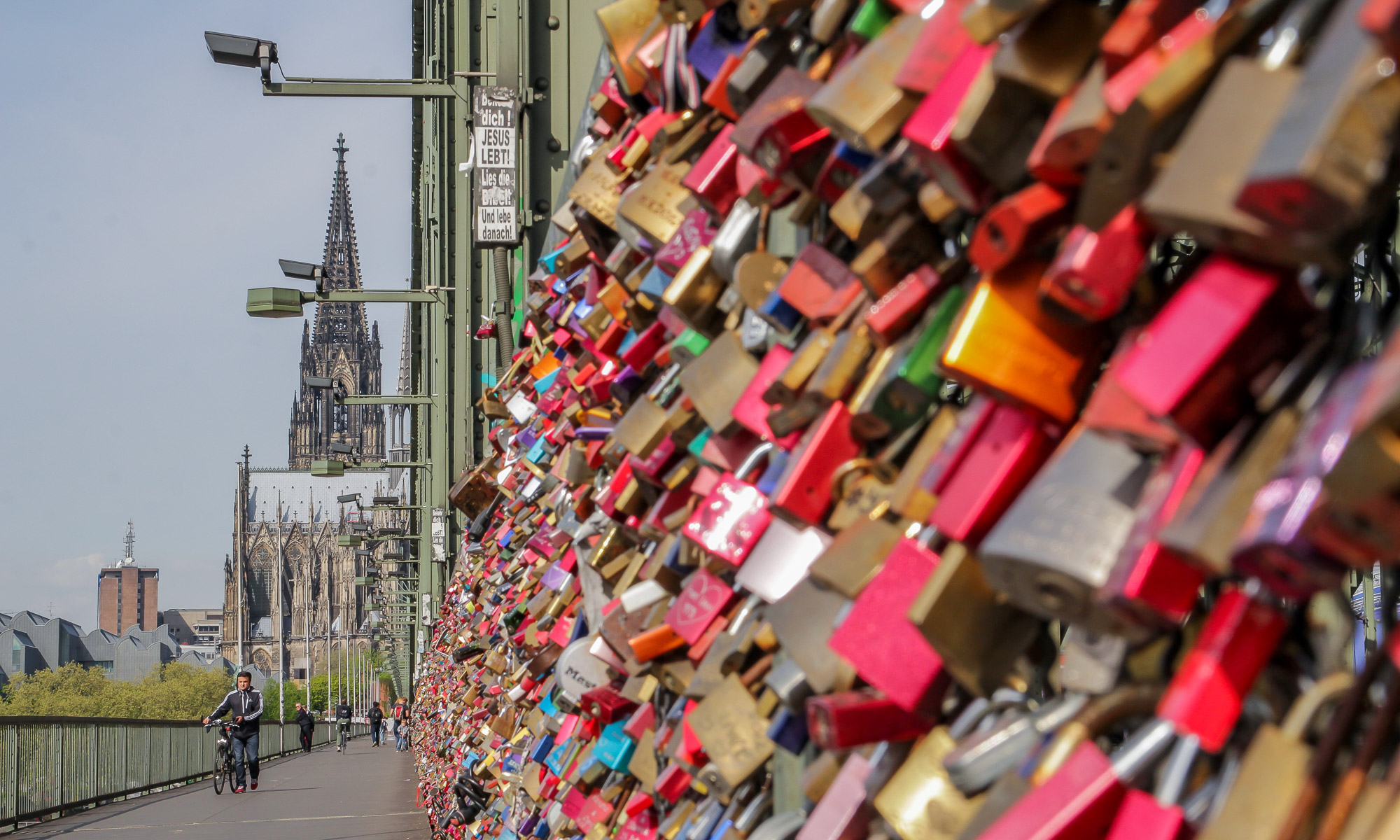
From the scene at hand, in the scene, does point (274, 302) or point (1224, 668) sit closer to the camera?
point (1224, 668)

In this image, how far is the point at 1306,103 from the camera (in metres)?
0.54

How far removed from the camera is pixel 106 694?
70.7 metres

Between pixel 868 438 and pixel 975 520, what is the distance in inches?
11.4

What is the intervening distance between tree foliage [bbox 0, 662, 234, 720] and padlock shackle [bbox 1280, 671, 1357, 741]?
67375mm

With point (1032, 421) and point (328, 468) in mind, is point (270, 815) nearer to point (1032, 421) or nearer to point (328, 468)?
point (328, 468)

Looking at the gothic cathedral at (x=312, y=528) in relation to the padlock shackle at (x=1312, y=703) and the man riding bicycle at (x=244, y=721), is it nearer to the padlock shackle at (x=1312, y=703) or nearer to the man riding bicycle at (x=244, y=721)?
the man riding bicycle at (x=244, y=721)

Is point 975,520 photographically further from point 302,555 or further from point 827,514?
point 302,555

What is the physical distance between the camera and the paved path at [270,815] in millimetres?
9844

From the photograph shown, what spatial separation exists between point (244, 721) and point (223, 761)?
4.38 ft

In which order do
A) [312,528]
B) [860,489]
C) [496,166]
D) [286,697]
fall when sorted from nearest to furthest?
1. [860,489]
2. [496,166]
3. [286,697]
4. [312,528]

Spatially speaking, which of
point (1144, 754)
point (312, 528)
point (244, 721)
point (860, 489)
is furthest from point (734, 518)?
point (312, 528)

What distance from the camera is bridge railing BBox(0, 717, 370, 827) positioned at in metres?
10.9

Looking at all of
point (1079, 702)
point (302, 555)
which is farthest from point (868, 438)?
point (302, 555)

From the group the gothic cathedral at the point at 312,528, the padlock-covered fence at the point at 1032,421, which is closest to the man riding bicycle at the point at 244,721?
the padlock-covered fence at the point at 1032,421
